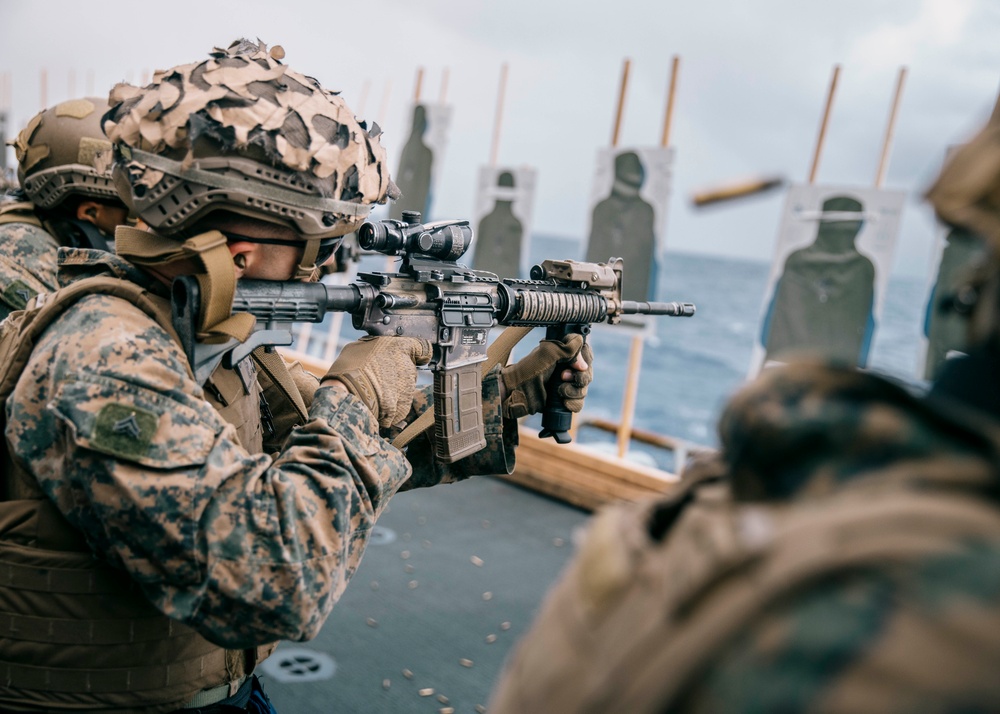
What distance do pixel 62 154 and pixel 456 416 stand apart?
165cm

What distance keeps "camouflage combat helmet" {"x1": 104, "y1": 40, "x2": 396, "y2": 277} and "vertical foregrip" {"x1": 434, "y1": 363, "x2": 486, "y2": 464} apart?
1.91ft

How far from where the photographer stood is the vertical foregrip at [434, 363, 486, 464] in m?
1.83

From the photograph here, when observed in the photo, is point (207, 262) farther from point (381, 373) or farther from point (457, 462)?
point (457, 462)

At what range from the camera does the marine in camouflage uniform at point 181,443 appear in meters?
1.15

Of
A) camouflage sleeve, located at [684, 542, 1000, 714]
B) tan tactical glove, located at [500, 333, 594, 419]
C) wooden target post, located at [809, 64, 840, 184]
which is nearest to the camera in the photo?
camouflage sleeve, located at [684, 542, 1000, 714]

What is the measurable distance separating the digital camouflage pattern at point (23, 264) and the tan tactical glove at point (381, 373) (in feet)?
4.78

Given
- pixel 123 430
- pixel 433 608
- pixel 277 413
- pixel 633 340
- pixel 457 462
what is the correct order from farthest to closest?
pixel 633 340
pixel 433 608
pixel 457 462
pixel 277 413
pixel 123 430

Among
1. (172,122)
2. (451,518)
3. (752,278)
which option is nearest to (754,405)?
(172,122)

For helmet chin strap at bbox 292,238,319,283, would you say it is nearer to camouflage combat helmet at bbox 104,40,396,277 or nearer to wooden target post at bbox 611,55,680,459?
camouflage combat helmet at bbox 104,40,396,277

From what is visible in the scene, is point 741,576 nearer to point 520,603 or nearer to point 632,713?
point 632,713

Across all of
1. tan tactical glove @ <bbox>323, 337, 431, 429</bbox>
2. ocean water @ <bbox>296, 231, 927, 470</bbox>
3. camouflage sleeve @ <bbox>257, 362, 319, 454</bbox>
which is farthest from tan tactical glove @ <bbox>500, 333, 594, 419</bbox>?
ocean water @ <bbox>296, 231, 927, 470</bbox>

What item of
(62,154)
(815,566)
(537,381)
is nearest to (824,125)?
(537,381)

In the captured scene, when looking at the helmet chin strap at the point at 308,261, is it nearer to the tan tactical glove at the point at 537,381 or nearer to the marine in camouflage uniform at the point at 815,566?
the tan tactical glove at the point at 537,381

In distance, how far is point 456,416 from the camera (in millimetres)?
1864
